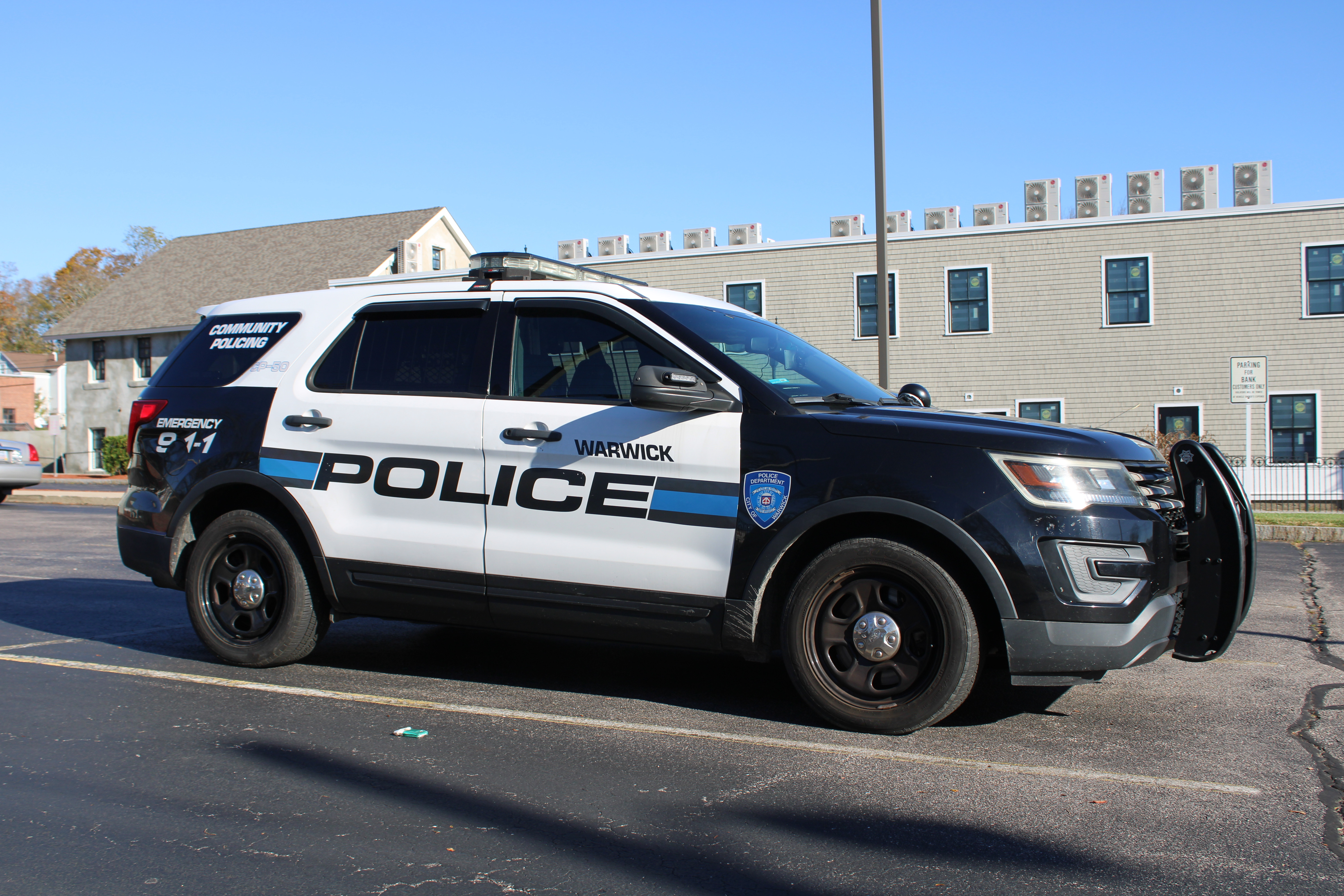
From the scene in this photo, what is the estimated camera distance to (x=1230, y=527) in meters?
4.52

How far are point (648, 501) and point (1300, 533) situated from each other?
1259 centimetres

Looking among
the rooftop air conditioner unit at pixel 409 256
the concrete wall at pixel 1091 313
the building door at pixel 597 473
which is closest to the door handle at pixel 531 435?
the building door at pixel 597 473

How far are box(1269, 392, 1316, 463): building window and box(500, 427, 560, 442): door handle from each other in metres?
23.2

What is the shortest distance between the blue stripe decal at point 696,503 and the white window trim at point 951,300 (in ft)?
74.9

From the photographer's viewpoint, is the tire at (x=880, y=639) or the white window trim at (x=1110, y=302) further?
the white window trim at (x=1110, y=302)

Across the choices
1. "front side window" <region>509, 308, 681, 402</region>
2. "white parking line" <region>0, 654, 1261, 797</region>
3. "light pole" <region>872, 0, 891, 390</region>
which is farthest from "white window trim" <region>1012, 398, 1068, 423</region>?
"white parking line" <region>0, 654, 1261, 797</region>

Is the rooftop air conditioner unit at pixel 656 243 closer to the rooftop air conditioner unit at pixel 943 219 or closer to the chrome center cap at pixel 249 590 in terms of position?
the rooftop air conditioner unit at pixel 943 219

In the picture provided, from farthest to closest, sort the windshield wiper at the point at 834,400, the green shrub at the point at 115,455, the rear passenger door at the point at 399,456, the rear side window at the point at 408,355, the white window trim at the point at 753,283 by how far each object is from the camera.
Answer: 1. the green shrub at the point at 115,455
2. the white window trim at the point at 753,283
3. the rear side window at the point at 408,355
4. the rear passenger door at the point at 399,456
5. the windshield wiper at the point at 834,400

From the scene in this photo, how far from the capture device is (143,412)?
20.1ft

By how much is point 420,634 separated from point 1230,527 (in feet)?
15.5

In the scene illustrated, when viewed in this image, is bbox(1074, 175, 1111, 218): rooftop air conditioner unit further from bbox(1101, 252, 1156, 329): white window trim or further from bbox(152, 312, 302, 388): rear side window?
→ bbox(152, 312, 302, 388): rear side window

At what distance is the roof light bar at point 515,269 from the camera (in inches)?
218

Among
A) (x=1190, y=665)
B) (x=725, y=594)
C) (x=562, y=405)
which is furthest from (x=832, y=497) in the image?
(x=1190, y=665)

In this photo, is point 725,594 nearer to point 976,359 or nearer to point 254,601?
point 254,601
